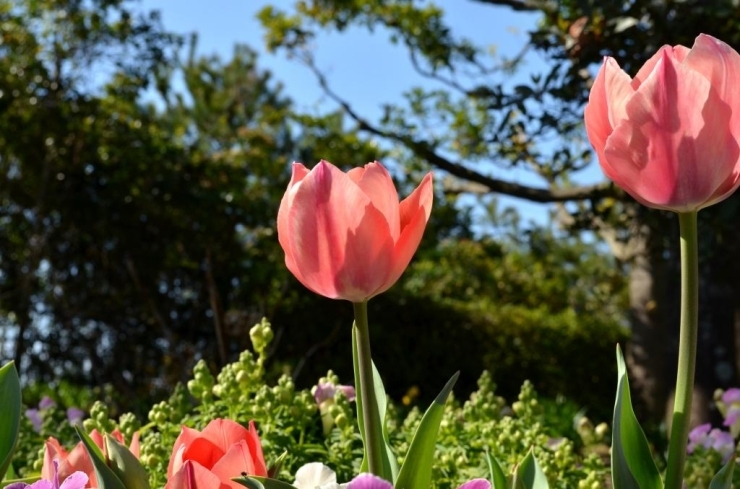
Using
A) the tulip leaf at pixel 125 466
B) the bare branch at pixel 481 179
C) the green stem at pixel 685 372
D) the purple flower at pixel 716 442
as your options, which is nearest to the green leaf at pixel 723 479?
the green stem at pixel 685 372

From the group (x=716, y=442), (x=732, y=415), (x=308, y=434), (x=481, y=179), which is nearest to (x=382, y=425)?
(x=308, y=434)

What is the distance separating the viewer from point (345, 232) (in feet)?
2.66

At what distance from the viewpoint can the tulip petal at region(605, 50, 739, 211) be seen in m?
0.79

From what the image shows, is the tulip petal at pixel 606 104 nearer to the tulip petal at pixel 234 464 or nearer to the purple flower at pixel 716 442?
the tulip petal at pixel 234 464

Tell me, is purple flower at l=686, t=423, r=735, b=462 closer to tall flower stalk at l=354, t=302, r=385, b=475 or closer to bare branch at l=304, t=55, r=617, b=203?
tall flower stalk at l=354, t=302, r=385, b=475

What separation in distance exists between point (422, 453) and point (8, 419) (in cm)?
41

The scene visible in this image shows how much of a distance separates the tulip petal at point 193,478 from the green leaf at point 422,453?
0.17 meters

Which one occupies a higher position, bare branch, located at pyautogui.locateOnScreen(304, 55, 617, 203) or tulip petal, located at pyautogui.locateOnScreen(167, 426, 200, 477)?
bare branch, located at pyautogui.locateOnScreen(304, 55, 617, 203)

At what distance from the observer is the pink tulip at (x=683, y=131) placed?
2.60ft

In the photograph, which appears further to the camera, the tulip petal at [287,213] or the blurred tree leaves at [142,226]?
the blurred tree leaves at [142,226]

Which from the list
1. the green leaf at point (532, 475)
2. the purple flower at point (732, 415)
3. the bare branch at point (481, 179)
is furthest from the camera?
the bare branch at point (481, 179)

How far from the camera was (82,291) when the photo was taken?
7.02 m

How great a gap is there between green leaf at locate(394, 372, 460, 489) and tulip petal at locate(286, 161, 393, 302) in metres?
0.13

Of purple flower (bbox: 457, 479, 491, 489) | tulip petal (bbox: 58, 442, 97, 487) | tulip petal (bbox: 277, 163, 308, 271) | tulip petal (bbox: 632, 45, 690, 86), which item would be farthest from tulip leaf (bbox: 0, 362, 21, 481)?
tulip petal (bbox: 632, 45, 690, 86)
